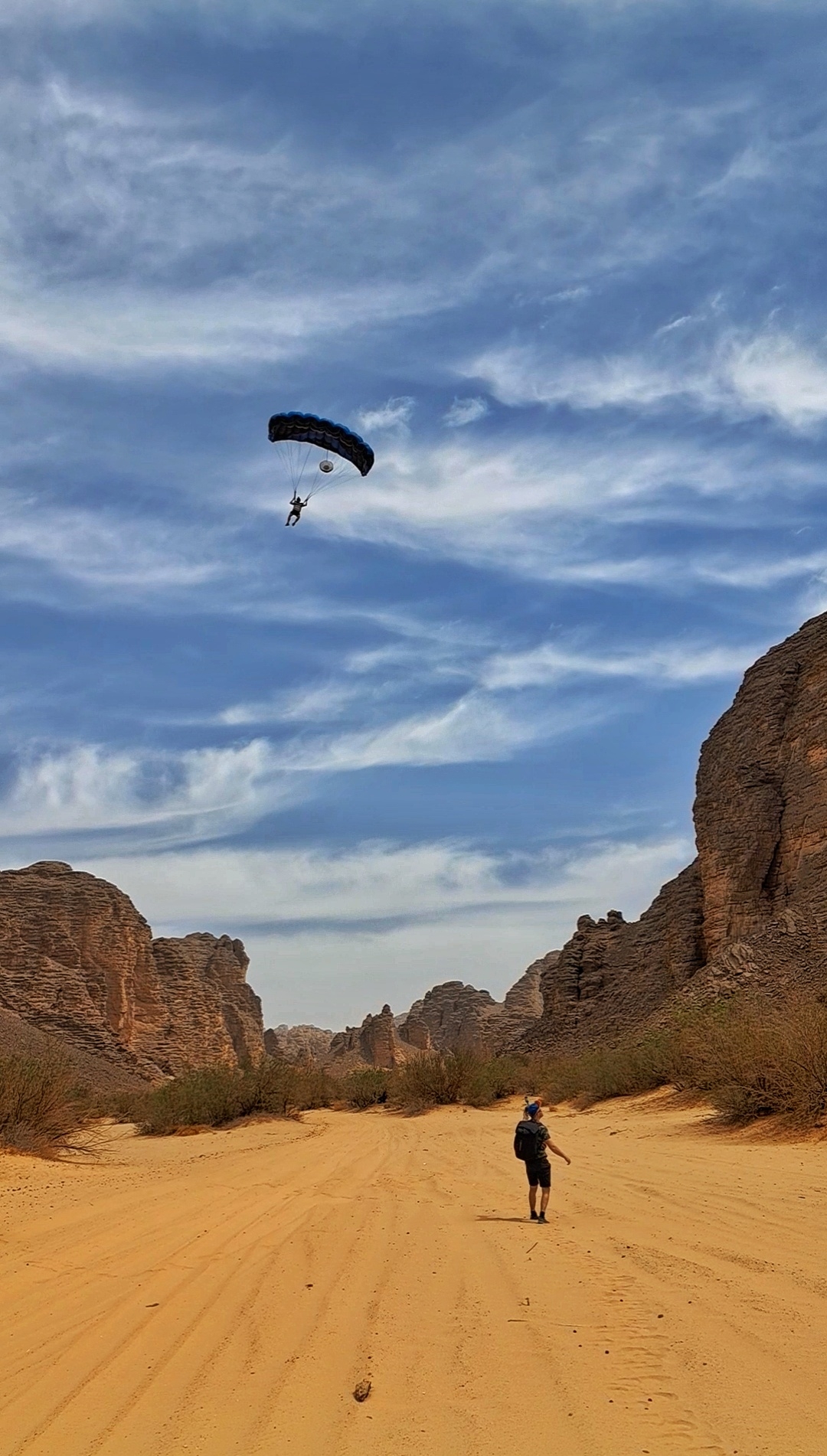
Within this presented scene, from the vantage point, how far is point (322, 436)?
23875 mm

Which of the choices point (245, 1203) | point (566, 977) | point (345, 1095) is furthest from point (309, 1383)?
point (566, 977)

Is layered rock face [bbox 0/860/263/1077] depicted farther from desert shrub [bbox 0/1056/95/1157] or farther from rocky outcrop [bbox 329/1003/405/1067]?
desert shrub [bbox 0/1056/95/1157]

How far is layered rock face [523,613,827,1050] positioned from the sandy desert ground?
20.3 metres

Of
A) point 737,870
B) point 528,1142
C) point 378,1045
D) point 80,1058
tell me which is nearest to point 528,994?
point 378,1045

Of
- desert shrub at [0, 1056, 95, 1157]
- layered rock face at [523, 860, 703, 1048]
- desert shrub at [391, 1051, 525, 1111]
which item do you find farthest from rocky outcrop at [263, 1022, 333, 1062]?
desert shrub at [0, 1056, 95, 1157]

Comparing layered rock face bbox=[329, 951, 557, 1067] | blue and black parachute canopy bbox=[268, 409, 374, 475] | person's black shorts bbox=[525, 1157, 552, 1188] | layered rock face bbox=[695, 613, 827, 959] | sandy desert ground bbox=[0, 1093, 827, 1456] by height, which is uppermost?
blue and black parachute canopy bbox=[268, 409, 374, 475]

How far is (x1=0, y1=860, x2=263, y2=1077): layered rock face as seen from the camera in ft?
156

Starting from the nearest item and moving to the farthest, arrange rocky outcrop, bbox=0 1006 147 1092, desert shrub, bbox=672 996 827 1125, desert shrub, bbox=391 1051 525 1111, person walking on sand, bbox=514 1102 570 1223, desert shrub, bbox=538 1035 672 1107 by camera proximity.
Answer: person walking on sand, bbox=514 1102 570 1223 → desert shrub, bbox=672 996 827 1125 → desert shrub, bbox=538 1035 672 1107 → desert shrub, bbox=391 1051 525 1111 → rocky outcrop, bbox=0 1006 147 1092

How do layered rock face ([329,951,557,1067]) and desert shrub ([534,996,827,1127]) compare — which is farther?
layered rock face ([329,951,557,1067])

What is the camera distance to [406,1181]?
9391 mm

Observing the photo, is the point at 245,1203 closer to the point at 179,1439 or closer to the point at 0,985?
the point at 179,1439

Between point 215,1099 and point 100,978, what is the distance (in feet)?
106

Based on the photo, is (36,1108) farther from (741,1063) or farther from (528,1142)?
(741,1063)

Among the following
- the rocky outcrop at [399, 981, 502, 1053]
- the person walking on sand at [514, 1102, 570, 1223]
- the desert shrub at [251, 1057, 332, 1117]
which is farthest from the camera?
the rocky outcrop at [399, 981, 502, 1053]
